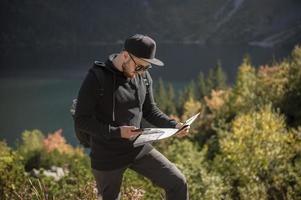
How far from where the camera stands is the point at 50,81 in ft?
431

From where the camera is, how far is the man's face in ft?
13.8

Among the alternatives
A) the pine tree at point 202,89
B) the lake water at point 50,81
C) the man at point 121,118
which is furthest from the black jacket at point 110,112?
the pine tree at point 202,89

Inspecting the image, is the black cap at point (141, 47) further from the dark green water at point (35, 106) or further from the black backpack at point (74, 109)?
the dark green water at point (35, 106)

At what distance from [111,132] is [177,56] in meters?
188

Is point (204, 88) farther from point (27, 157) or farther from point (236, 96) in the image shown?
point (27, 157)

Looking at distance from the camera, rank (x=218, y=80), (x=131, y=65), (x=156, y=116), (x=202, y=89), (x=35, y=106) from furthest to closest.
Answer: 1. (x=35, y=106)
2. (x=218, y=80)
3. (x=202, y=89)
4. (x=156, y=116)
5. (x=131, y=65)

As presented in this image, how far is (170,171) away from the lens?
15.1ft

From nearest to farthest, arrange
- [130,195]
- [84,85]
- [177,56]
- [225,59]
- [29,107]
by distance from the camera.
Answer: [84,85] → [130,195] → [29,107] → [225,59] → [177,56]

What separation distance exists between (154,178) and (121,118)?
71 centimetres

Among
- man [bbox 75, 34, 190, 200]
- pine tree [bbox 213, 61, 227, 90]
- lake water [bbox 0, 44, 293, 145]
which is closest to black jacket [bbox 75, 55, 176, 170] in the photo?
man [bbox 75, 34, 190, 200]

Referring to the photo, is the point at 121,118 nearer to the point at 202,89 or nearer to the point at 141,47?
the point at 141,47

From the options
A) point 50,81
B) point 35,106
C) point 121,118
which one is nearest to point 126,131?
point 121,118

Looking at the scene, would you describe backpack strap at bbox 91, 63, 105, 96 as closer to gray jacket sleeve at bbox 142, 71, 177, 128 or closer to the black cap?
the black cap

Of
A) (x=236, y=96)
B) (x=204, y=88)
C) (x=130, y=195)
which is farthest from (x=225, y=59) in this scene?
(x=130, y=195)
